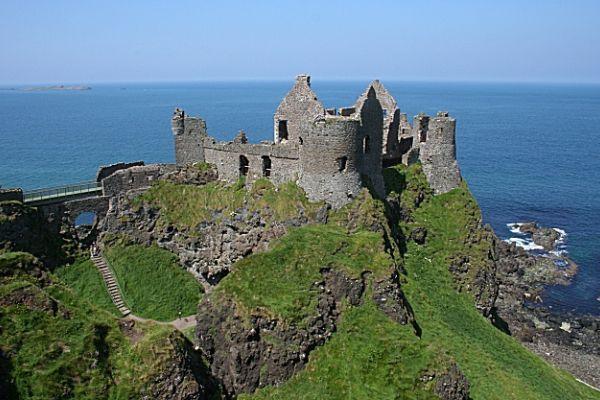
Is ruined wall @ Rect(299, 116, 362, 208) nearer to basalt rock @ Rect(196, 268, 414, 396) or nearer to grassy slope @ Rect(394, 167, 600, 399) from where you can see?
basalt rock @ Rect(196, 268, 414, 396)

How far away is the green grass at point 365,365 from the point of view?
2664cm

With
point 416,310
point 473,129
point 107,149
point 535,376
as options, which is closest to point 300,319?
point 416,310

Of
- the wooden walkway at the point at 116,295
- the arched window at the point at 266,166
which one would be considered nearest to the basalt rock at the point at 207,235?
the wooden walkway at the point at 116,295

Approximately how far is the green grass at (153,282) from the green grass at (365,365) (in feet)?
37.1

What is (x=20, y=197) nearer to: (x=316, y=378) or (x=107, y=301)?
(x=107, y=301)

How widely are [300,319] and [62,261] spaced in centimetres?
1986

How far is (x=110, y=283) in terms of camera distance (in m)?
38.0

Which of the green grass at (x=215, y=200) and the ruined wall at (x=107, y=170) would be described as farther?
the ruined wall at (x=107, y=170)

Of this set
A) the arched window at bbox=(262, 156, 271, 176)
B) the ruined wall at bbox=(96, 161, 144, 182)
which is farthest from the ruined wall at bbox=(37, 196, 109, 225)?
the arched window at bbox=(262, 156, 271, 176)

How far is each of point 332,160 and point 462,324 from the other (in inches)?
572

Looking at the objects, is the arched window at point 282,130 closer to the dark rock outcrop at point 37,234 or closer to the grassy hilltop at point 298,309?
the grassy hilltop at point 298,309

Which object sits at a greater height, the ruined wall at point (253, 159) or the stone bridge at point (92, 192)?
the ruined wall at point (253, 159)

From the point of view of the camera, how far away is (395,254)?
1465 inches

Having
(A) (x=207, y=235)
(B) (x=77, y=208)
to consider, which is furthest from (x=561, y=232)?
(B) (x=77, y=208)
